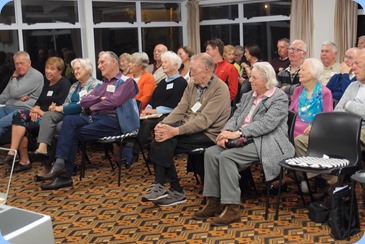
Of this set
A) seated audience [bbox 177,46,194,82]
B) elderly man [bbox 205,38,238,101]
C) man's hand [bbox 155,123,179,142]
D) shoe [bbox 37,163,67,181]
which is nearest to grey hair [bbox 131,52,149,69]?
seated audience [bbox 177,46,194,82]

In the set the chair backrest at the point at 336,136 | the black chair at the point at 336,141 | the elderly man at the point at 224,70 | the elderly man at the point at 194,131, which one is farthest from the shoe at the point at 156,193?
the elderly man at the point at 224,70

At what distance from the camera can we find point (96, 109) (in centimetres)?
528

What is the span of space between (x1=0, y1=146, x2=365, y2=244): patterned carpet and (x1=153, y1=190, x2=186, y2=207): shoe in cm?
6

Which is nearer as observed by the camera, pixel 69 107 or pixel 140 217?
pixel 140 217

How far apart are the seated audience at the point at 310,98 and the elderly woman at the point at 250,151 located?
22.0 inches

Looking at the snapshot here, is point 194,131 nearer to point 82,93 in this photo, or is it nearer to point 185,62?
point 82,93

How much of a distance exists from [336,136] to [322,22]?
5.12 meters

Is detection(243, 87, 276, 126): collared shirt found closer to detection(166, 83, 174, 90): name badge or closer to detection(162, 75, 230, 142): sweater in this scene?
detection(162, 75, 230, 142): sweater

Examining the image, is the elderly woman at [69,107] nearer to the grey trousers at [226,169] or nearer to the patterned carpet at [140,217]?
the patterned carpet at [140,217]

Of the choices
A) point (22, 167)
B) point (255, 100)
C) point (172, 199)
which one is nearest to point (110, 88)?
point (172, 199)

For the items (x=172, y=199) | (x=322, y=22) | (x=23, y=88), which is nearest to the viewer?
(x=172, y=199)

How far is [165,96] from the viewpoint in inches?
229

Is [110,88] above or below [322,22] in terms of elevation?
below

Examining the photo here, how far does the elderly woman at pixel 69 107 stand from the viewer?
17.9ft
